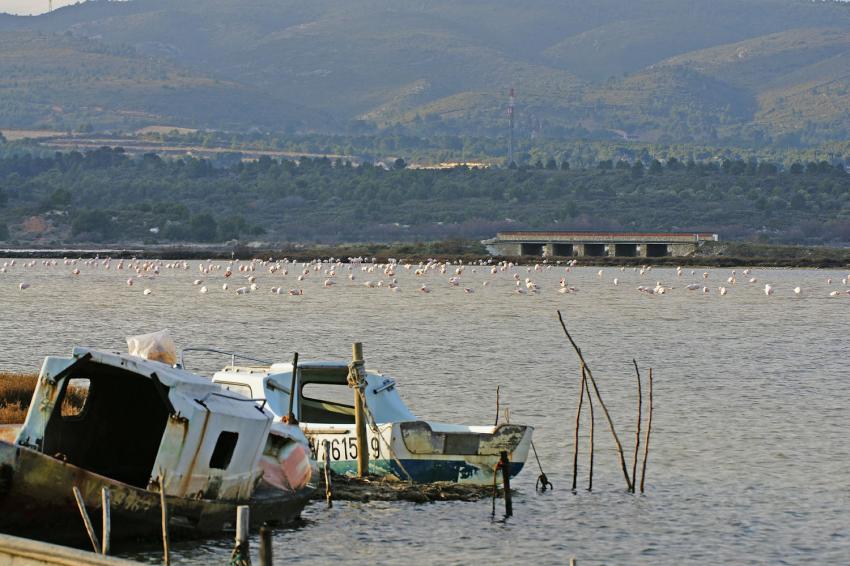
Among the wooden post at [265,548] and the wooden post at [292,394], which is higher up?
the wooden post at [292,394]

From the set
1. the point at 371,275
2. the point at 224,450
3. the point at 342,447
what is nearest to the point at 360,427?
the point at 342,447

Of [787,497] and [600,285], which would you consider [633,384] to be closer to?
[787,497]

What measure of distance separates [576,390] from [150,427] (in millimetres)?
22871

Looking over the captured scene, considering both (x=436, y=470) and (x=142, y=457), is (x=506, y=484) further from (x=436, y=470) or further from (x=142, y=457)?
(x=142, y=457)

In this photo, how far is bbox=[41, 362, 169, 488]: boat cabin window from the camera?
83.3 feet

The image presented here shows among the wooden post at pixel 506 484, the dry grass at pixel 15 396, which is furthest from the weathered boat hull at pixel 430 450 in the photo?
the dry grass at pixel 15 396

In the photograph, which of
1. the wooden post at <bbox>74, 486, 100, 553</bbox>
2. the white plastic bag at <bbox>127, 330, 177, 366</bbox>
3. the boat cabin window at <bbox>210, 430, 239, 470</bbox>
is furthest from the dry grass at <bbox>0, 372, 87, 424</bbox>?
the wooden post at <bbox>74, 486, 100, 553</bbox>

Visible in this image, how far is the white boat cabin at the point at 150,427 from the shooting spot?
23.8 metres

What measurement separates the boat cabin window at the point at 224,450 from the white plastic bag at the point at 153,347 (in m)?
1.60

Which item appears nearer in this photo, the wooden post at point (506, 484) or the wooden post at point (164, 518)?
the wooden post at point (164, 518)

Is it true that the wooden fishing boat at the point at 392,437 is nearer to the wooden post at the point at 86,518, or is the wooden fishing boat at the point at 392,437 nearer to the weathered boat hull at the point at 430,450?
the weathered boat hull at the point at 430,450

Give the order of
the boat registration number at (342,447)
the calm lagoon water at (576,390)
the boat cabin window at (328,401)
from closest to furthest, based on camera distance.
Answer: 1. the calm lagoon water at (576,390)
2. the boat registration number at (342,447)
3. the boat cabin window at (328,401)

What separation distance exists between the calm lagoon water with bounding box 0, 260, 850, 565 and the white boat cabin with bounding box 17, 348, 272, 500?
4.09 ft

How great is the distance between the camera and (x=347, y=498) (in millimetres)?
29125
